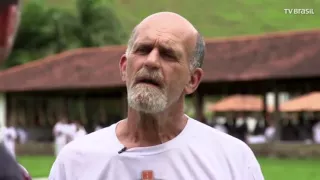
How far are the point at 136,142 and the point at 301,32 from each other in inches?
964

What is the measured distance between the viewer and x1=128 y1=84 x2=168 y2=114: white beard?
2320 mm

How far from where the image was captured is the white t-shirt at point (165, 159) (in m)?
2.33

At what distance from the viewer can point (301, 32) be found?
26.2m

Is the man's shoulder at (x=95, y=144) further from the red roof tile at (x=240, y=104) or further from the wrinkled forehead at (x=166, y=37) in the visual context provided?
the red roof tile at (x=240, y=104)

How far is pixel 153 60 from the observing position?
7.70ft

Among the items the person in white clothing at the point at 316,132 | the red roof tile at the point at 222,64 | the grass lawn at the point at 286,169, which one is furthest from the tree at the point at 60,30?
the grass lawn at the point at 286,169

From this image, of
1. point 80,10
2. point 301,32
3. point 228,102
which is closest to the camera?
point 301,32

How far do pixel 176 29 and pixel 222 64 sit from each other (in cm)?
2366

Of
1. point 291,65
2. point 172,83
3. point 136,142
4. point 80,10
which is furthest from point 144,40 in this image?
point 80,10

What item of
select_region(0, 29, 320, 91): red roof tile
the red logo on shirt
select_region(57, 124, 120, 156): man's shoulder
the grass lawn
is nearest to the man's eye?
select_region(57, 124, 120, 156): man's shoulder

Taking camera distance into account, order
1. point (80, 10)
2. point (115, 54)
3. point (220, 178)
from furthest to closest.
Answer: point (80, 10) < point (115, 54) < point (220, 178)

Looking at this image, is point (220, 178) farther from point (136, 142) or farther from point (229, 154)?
point (136, 142)

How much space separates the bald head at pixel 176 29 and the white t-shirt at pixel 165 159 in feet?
0.85

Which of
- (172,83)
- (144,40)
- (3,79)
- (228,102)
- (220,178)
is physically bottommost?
(228,102)
